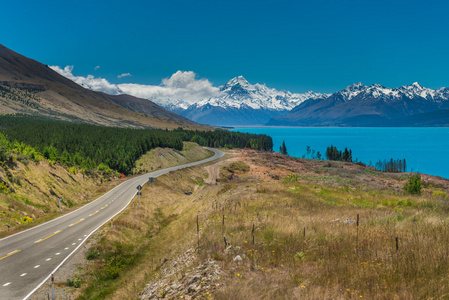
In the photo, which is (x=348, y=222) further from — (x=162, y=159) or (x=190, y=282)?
(x=162, y=159)

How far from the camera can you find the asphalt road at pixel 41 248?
49.8 ft

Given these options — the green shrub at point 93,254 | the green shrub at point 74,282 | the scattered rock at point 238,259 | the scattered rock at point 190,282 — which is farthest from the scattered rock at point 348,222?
the green shrub at point 93,254

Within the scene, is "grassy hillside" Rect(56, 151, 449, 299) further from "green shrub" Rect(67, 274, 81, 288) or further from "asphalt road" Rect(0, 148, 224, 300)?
"asphalt road" Rect(0, 148, 224, 300)

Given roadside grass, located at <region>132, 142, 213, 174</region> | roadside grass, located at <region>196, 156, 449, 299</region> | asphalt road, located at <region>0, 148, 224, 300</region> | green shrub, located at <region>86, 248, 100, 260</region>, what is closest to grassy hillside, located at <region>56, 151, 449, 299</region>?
roadside grass, located at <region>196, 156, 449, 299</region>

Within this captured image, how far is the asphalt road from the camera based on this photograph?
15164 mm

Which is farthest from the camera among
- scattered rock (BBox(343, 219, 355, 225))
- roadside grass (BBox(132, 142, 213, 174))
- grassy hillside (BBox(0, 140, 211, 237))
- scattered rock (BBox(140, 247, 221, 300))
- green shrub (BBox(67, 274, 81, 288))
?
roadside grass (BBox(132, 142, 213, 174))

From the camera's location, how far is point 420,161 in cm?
19762

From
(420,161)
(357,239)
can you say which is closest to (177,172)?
(357,239)

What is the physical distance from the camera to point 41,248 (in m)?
21.0

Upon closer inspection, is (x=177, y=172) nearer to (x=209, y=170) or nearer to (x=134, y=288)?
(x=209, y=170)

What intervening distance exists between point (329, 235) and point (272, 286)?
14.4ft

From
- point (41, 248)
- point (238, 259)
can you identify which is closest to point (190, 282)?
point (238, 259)

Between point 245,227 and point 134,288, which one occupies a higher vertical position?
point 245,227

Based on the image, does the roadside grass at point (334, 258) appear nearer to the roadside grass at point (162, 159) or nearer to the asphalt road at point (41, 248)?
the asphalt road at point (41, 248)
